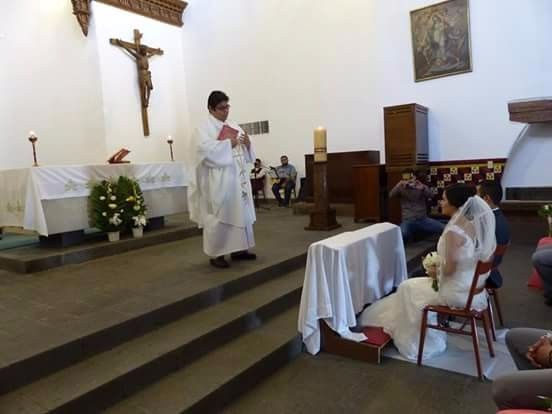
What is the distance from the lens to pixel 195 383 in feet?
7.29

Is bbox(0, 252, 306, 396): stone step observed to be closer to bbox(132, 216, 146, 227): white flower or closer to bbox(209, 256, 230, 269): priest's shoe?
bbox(209, 256, 230, 269): priest's shoe

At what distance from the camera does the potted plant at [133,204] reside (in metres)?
4.65

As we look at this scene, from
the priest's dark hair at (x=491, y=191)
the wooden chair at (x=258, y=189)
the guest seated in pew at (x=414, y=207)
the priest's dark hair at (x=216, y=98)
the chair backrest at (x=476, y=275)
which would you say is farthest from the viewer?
the wooden chair at (x=258, y=189)

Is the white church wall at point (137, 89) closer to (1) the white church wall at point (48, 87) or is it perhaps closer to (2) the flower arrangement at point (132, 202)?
(1) the white church wall at point (48, 87)

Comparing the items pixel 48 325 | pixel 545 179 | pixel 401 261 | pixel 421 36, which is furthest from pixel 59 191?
pixel 545 179

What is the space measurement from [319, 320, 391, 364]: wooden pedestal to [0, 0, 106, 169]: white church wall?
6012 millimetres

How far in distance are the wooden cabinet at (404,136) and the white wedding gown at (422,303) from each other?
3.27 meters

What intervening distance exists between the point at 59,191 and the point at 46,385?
Answer: 2658mm

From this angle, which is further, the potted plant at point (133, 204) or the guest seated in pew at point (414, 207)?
the guest seated in pew at point (414, 207)

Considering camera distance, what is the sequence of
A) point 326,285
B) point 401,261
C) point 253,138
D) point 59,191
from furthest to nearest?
point 253,138 → point 59,191 → point 401,261 → point 326,285

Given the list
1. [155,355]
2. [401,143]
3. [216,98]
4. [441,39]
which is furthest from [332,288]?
[441,39]

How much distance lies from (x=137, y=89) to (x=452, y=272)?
23.0 ft

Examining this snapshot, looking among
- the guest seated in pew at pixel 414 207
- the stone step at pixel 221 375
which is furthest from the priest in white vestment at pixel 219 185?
the guest seated in pew at pixel 414 207

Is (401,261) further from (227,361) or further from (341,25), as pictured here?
(341,25)
